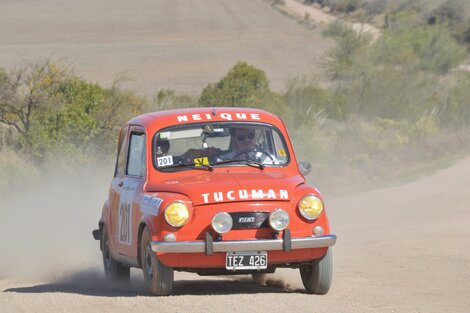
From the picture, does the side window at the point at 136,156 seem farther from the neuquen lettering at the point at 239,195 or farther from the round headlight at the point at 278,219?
the round headlight at the point at 278,219

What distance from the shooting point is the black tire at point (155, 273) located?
32.8 ft

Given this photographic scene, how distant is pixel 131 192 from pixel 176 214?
59.0 inches

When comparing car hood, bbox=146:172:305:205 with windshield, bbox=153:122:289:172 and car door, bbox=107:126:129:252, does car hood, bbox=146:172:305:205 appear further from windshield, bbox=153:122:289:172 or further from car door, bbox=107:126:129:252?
car door, bbox=107:126:129:252

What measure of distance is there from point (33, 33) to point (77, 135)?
3804 cm

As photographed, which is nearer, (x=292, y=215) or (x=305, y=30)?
(x=292, y=215)

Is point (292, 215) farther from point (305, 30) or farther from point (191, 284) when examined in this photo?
point (305, 30)

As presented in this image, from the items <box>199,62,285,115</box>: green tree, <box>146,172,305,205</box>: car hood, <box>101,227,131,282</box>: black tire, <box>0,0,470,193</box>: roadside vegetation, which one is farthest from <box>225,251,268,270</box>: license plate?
<box>199,62,285,115</box>: green tree

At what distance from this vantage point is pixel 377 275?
12.3 m

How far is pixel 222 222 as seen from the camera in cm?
985

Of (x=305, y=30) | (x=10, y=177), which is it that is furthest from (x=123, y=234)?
(x=305, y=30)

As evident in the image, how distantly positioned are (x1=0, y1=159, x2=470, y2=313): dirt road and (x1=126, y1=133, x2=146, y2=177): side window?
121 centimetres

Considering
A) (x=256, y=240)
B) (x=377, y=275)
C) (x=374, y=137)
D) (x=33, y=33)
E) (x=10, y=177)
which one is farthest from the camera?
(x=33, y=33)

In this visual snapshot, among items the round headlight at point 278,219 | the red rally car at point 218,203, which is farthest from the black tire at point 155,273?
the round headlight at point 278,219

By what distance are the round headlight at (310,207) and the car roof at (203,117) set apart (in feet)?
5.02
